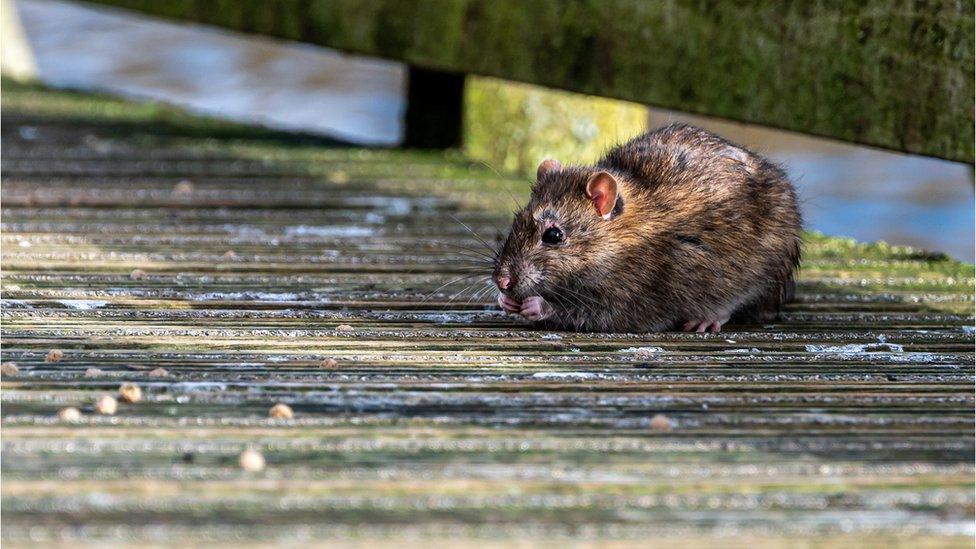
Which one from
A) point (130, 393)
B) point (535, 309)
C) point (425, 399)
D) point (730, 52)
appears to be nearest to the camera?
point (130, 393)

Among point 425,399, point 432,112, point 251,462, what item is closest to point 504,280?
point 425,399

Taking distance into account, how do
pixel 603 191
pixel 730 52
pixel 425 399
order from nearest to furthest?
pixel 425 399, pixel 603 191, pixel 730 52

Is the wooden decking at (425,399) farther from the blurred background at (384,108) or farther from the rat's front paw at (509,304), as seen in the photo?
the blurred background at (384,108)

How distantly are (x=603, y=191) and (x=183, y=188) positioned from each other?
2.97m

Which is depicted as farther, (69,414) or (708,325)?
(708,325)

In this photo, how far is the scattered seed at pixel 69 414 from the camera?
3233 mm

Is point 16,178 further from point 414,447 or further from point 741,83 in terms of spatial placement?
point 414,447

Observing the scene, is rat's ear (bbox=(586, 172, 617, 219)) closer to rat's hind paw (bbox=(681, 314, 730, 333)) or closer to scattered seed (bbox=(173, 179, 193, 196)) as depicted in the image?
rat's hind paw (bbox=(681, 314, 730, 333))

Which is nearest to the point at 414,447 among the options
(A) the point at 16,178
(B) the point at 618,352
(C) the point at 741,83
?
(B) the point at 618,352

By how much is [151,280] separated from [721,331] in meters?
2.03

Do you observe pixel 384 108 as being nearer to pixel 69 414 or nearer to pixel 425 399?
pixel 425 399

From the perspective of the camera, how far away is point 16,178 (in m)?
7.07

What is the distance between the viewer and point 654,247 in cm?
484

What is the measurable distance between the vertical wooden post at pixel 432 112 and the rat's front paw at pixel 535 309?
4.30 m
